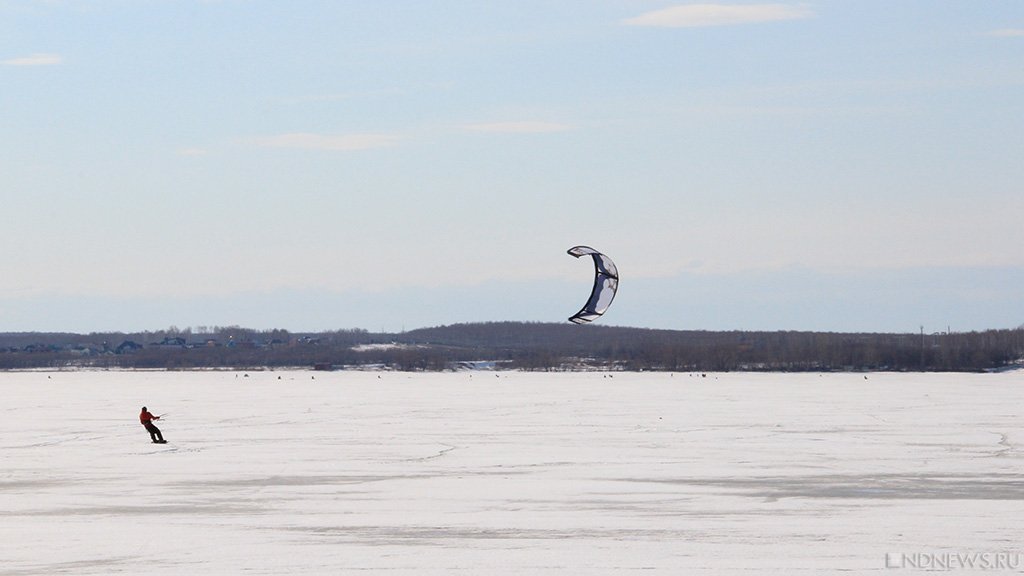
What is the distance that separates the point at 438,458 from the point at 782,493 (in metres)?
6.55

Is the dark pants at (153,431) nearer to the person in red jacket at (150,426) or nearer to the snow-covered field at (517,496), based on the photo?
the person in red jacket at (150,426)

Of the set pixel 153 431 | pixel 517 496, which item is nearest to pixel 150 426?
pixel 153 431

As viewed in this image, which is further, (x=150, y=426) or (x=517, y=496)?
(x=150, y=426)

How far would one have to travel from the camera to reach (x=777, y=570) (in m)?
11.4

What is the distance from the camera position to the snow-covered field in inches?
476

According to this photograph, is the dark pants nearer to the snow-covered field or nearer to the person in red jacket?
the person in red jacket

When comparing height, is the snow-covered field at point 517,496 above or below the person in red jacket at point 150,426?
below

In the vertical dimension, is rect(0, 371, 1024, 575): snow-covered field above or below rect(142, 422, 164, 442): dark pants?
below

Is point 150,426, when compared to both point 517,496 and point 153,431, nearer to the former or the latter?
point 153,431

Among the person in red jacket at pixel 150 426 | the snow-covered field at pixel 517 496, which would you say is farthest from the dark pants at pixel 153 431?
the snow-covered field at pixel 517 496

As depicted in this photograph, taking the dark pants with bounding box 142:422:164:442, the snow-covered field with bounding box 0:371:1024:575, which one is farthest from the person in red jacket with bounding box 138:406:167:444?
the snow-covered field with bounding box 0:371:1024:575

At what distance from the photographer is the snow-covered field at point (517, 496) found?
39.7 ft

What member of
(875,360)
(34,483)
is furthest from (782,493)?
(875,360)

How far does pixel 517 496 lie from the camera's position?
16531 mm
